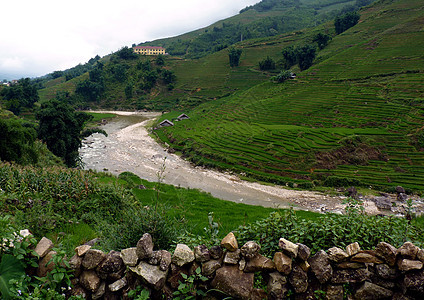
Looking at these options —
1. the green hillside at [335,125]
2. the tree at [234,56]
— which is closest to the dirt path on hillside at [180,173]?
the green hillside at [335,125]

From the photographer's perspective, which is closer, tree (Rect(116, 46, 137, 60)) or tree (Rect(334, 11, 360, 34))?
tree (Rect(334, 11, 360, 34))

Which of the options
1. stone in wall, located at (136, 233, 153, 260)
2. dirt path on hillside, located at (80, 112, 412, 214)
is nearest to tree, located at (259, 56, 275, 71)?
dirt path on hillside, located at (80, 112, 412, 214)

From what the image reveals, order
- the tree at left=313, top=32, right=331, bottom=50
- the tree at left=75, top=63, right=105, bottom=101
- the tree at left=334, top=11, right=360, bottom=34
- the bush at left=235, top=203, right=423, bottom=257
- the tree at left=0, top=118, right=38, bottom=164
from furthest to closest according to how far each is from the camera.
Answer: the tree at left=75, top=63, right=105, bottom=101 → the tree at left=334, top=11, right=360, bottom=34 → the tree at left=313, top=32, right=331, bottom=50 → the tree at left=0, top=118, right=38, bottom=164 → the bush at left=235, top=203, right=423, bottom=257

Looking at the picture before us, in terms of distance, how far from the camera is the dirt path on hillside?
20891mm

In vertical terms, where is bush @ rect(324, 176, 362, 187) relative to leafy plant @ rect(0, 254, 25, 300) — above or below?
below

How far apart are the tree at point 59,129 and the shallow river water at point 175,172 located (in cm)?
435

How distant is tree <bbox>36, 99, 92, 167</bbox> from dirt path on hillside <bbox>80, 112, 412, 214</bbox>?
174 inches

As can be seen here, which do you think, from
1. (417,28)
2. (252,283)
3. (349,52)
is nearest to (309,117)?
(349,52)

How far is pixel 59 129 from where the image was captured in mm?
22203

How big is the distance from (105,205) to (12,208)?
2.29 metres

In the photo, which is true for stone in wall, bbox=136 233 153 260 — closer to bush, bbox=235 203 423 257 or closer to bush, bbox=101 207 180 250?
bush, bbox=101 207 180 250

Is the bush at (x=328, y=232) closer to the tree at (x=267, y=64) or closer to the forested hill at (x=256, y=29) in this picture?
the tree at (x=267, y=64)

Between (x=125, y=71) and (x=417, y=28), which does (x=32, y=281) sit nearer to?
(x=417, y=28)

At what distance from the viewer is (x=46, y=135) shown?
2180cm
